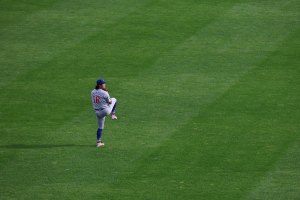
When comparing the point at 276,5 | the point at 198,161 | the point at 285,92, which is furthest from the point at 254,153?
the point at 276,5

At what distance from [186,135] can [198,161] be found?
176 cm

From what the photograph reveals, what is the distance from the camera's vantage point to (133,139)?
20609mm

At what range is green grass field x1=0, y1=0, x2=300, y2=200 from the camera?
18141mm

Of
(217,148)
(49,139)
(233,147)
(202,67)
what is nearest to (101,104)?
(49,139)

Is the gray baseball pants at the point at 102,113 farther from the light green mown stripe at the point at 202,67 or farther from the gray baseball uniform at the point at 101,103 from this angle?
the light green mown stripe at the point at 202,67

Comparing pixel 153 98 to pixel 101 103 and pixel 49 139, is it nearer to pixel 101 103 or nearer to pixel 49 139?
pixel 101 103

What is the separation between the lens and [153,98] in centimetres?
2359

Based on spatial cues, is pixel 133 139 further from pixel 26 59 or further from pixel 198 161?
pixel 26 59

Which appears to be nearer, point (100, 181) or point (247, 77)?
point (100, 181)

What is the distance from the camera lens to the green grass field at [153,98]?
18.1 m

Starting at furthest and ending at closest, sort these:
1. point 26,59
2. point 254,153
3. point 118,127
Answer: point 26,59, point 118,127, point 254,153

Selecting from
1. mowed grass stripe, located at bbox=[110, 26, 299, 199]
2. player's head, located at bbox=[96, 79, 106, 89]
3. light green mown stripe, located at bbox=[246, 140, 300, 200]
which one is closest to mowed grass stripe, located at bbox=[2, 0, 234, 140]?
player's head, located at bbox=[96, 79, 106, 89]

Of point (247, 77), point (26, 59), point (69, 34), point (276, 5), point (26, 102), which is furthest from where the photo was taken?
point (276, 5)

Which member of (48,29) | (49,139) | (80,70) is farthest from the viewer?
(48,29)
